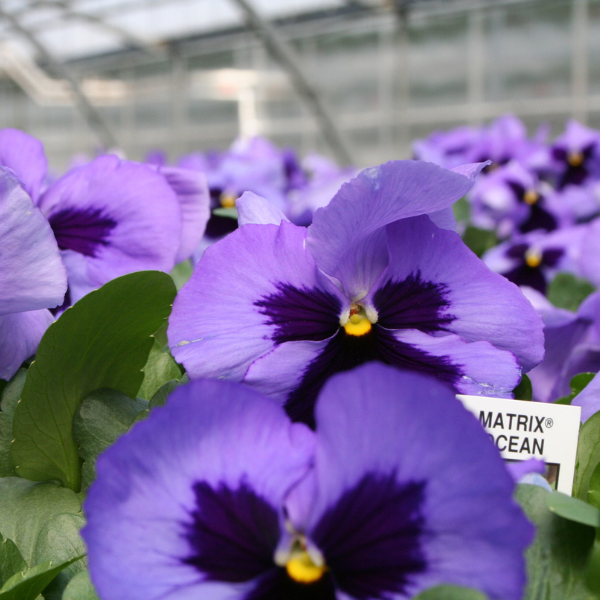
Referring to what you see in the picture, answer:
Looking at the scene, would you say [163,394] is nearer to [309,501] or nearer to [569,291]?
[309,501]

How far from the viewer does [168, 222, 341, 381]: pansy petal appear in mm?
382

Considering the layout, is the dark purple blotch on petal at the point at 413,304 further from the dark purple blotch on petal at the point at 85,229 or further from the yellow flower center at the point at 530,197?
the yellow flower center at the point at 530,197

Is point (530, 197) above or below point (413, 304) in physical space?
above

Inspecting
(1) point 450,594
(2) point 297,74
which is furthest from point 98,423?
(2) point 297,74

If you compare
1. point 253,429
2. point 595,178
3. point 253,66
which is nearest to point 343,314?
point 253,429

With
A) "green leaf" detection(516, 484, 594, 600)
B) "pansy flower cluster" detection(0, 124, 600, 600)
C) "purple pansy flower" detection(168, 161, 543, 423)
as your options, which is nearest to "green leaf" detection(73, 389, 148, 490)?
"pansy flower cluster" detection(0, 124, 600, 600)

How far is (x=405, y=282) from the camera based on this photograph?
0.42 meters

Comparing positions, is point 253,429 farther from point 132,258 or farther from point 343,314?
point 132,258

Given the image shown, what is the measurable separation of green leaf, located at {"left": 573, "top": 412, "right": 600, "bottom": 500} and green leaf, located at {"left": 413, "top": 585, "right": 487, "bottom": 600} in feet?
0.69

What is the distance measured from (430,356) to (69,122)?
1544 cm

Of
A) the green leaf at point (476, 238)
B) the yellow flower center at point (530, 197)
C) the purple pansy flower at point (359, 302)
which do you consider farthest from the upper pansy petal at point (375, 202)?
the yellow flower center at point (530, 197)

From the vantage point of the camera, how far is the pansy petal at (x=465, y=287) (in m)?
0.41

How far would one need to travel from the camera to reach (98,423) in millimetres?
463

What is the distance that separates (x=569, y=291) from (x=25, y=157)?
67 centimetres
